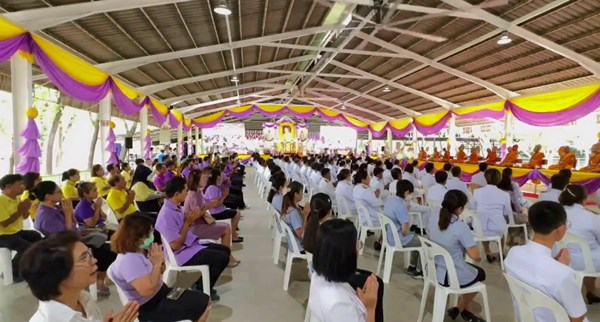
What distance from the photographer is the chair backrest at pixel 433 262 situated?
272 centimetres

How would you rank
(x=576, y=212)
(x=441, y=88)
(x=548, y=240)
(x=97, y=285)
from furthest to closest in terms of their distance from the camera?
(x=441, y=88) → (x=97, y=285) → (x=576, y=212) → (x=548, y=240)

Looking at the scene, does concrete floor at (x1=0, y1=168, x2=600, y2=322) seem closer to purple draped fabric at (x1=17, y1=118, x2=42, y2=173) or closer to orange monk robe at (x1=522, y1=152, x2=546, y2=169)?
purple draped fabric at (x1=17, y1=118, x2=42, y2=173)

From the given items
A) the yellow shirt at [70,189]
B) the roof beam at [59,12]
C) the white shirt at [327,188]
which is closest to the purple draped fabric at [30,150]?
the yellow shirt at [70,189]

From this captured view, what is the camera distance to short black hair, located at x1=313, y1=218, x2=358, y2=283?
162 cm

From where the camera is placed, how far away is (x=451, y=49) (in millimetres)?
10664

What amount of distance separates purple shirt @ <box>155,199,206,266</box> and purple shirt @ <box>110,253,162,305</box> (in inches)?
39.7

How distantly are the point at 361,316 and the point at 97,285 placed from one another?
9.52ft

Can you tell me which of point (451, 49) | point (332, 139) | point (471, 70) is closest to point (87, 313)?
point (451, 49)

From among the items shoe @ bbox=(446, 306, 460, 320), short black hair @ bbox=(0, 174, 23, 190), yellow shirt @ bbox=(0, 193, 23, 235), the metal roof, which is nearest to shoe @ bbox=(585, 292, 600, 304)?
shoe @ bbox=(446, 306, 460, 320)

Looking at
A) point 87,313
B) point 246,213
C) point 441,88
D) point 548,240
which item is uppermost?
point 441,88

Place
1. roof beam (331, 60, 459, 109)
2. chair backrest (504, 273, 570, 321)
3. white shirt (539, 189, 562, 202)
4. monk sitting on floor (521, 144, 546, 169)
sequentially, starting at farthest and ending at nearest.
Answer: roof beam (331, 60, 459, 109) → monk sitting on floor (521, 144, 546, 169) → white shirt (539, 189, 562, 202) → chair backrest (504, 273, 570, 321)

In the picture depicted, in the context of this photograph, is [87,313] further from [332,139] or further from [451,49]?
[332,139]

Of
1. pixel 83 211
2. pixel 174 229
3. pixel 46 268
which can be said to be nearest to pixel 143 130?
pixel 83 211

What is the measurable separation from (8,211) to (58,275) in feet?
9.34
